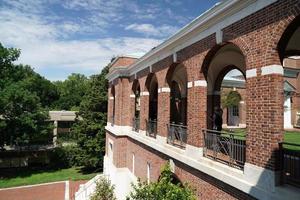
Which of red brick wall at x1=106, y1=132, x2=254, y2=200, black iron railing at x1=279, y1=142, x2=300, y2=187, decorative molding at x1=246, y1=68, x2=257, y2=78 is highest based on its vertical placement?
decorative molding at x1=246, y1=68, x2=257, y2=78

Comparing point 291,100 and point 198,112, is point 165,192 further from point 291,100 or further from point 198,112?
point 291,100

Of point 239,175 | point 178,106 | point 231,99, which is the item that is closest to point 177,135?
point 239,175

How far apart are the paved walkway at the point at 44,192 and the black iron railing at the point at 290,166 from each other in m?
20.3

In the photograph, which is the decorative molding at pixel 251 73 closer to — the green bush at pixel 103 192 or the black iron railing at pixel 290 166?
the black iron railing at pixel 290 166

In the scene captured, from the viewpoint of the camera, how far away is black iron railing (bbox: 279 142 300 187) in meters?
6.53

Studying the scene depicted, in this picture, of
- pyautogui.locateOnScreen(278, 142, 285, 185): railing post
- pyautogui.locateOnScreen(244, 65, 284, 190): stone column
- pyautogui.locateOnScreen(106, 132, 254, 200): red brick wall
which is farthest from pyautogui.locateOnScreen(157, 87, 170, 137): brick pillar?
pyautogui.locateOnScreen(278, 142, 285, 185): railing post

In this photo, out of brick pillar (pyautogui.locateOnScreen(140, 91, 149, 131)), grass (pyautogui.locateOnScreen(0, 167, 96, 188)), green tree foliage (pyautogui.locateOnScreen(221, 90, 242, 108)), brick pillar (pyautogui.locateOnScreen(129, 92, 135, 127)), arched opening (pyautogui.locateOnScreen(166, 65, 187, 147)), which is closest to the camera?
arched opening (pyautogui.locateOnScreen(166, 65, 187, 147))

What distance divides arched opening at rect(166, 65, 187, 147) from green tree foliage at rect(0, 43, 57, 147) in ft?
57.0

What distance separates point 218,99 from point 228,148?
669 centimetres

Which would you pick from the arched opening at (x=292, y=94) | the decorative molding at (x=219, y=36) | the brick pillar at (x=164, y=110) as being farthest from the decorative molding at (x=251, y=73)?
the arched opening at (x=292, y=94)

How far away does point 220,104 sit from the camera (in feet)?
55.3

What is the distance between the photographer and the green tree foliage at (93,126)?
1239 inches

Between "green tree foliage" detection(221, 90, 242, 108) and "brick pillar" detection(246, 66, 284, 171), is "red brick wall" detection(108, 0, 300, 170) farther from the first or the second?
"green tree foliage" detection(221, 90, 242, 108)

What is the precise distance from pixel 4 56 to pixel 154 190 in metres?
31.7
